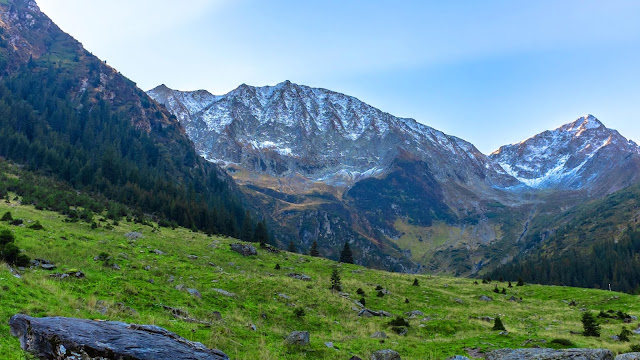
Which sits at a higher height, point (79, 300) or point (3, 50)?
point (3, 50)

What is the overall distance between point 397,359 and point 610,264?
175950 mm

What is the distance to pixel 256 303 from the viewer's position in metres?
29.1

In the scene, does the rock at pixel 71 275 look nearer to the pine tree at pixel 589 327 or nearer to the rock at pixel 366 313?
the rock at pixel 366 313

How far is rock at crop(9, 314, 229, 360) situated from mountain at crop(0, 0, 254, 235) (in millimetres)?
69572

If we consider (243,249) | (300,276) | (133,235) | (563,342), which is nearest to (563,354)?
(563,342)

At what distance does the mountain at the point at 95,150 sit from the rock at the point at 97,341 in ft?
228

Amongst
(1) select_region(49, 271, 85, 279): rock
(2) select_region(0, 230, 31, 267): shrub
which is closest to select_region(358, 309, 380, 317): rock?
(1) select_region(49, 271, 85, 279): rock

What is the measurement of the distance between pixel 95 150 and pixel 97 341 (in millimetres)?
151393

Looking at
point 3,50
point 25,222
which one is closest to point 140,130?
point 3,50

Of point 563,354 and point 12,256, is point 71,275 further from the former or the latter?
point 563,354

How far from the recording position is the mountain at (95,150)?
9875 centimetres

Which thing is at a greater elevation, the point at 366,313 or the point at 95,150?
the point at 95,150

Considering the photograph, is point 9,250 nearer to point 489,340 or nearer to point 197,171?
point 489,340

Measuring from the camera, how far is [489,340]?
23.1 metres
